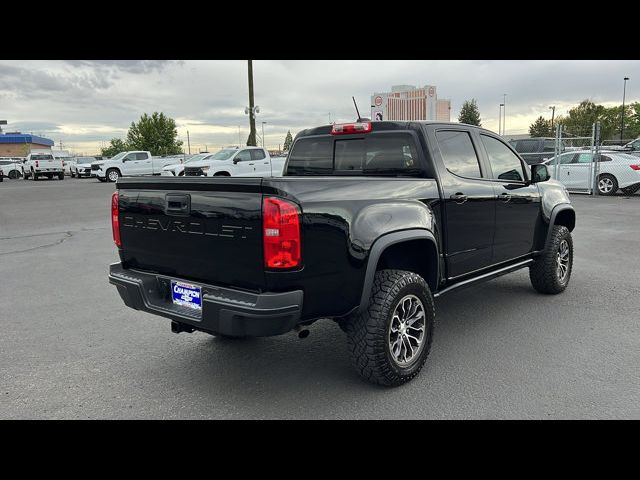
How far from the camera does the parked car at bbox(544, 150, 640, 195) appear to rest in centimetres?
1689

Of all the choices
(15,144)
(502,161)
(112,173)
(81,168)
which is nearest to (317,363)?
(502,161)

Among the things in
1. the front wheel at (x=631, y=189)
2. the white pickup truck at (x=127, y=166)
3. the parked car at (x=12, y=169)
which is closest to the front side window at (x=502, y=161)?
the front wheel at (x=631, y=189)

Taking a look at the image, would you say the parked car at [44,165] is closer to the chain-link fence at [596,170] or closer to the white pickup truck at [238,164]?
the white pickup truck at [238,164]

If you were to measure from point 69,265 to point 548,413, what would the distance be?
23.1ft

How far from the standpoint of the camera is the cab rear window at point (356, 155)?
4.30 meters

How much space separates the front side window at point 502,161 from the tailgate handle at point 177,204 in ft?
9.79

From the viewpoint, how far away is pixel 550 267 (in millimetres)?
5777

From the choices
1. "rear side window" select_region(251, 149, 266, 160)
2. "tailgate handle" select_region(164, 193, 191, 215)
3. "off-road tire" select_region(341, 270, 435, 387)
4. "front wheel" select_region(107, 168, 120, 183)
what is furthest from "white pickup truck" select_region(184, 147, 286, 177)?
"off-road tire" select_region(341, 270, 435, 387)

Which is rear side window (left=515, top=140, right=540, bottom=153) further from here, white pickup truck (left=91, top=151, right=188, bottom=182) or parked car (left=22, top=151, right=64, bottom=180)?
parked car (left=22, top=151, right=64, bottom=180)

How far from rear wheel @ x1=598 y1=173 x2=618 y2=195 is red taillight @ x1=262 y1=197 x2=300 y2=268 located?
17305mm

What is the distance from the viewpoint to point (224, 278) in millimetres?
3252

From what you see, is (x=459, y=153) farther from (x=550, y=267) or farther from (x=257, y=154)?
(x=257, y=154)

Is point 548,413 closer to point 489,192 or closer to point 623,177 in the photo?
point 489,192
